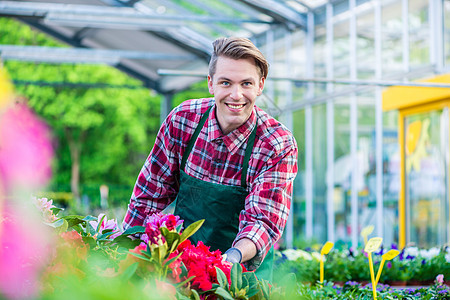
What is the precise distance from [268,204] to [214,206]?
287 millimetres

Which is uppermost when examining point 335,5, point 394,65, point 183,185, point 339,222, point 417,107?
point 335,5

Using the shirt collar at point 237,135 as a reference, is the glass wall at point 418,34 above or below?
above

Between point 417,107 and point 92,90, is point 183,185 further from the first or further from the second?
point 92,90

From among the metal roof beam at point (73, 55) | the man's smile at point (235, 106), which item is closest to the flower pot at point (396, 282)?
the man's smile at point (235, 106)

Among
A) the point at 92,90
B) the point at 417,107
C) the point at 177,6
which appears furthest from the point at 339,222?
the point at 92,90

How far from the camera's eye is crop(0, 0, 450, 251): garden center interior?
5.66m

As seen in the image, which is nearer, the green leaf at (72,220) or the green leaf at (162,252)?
the green leaf at (162,252)

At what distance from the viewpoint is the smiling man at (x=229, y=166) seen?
1715 mm

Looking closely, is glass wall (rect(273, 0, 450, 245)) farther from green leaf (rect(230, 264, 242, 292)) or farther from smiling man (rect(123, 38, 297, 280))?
green leaf (rect(230, 264, 242, 292))

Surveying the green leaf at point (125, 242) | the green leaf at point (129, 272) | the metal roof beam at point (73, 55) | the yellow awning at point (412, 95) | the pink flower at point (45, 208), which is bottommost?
the green leaf at point (129, 272)

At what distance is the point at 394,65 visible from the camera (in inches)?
253

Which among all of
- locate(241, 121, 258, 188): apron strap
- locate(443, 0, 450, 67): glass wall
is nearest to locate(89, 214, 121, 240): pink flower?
locate(241, 121, 258, 188): apron strap

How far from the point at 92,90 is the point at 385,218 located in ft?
45.1

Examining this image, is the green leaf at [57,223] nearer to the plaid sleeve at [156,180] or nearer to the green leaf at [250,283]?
the green leaf at [250,283]
